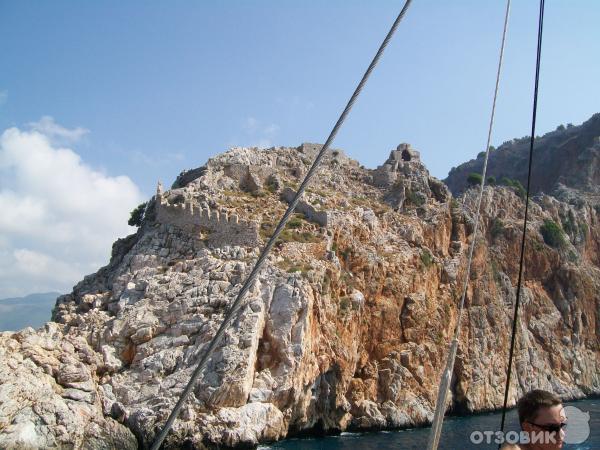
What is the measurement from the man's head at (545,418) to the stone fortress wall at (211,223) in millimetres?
30122

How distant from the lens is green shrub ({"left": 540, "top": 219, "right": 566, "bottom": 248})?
5797 cm

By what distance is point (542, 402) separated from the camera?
341 cm

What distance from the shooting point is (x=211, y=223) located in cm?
3441

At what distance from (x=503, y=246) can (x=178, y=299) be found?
122 feet

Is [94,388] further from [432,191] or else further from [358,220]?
[432,191]

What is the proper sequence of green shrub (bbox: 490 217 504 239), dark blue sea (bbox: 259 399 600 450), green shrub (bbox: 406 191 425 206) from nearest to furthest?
1. dark blue sea (bbox: 259 399 600 450)
2. green shrub (bbox: 406 191 425 206)
3. green shrub (bbox: 490 217 504 239)

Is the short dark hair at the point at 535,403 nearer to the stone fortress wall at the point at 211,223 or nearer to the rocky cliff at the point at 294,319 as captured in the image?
the rocky cliff at the point at 294,319

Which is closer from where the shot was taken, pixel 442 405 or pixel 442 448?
pixel 442 405

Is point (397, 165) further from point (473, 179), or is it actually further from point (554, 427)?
point (554, 427)

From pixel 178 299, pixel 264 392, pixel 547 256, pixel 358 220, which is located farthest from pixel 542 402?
pixel 547 256

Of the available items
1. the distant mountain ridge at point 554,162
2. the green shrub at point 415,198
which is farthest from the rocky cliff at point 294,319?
the distant mountain ridge at point 554,162

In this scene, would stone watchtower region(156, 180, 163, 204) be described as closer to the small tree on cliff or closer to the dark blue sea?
the dark blue sea

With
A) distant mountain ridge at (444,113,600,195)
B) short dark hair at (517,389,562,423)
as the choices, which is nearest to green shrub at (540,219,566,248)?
distant mountain ridge at (444,113,600,195)

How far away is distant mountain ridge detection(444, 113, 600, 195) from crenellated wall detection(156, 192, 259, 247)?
40614mm
